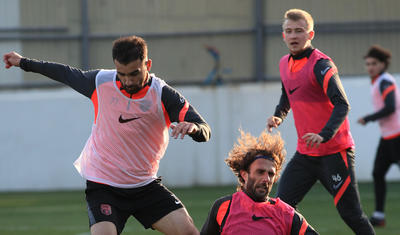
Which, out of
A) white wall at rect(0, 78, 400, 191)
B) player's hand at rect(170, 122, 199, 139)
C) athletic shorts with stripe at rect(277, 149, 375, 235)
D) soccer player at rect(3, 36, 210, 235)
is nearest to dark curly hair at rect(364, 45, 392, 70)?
athletic shorts with stripe at rect(277, 149, 375, 235)

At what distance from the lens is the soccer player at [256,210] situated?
4.96 m

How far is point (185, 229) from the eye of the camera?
5684 millimetres

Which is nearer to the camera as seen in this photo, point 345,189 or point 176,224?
point 176,224

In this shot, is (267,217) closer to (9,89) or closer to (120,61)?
(120,61)

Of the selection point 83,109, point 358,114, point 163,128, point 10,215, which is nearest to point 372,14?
point 358,114

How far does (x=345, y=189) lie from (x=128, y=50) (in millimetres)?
2309

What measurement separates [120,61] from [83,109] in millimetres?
10420

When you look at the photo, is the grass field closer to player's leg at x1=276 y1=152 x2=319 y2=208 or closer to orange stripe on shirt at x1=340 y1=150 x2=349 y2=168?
player's leg at x1=276 y1=152 x2=319 y2=208

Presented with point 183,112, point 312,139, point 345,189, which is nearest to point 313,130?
point 345,189

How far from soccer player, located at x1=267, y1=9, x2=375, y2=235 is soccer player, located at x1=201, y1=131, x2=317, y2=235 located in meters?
1.27

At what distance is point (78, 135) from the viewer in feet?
50.9

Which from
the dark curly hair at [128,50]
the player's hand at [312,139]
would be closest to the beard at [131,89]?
the dark curly hair at [128,50]

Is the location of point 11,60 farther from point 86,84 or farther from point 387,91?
point 387,91

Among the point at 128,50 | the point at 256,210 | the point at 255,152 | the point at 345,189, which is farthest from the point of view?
the point at 345,189
